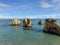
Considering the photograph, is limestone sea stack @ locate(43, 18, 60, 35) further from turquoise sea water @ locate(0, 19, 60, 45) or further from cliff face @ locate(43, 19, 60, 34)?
turquoise sea water @ locate(0, 19, 60, 45)

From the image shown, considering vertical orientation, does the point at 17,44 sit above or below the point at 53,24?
below

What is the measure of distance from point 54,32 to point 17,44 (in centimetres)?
1569

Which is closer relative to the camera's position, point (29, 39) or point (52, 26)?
point (29, 39)

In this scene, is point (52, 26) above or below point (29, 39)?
above

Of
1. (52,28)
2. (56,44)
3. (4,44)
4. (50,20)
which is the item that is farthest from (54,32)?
(4,44)

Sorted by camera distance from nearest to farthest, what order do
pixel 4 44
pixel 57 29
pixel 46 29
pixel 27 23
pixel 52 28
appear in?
pixel 4 44
pixel 57 29
pixel 52 28
pixel 46 29
pixel 27 23

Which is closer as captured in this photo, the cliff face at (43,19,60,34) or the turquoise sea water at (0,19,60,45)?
the turquoise sea water at (0,19,60,45)

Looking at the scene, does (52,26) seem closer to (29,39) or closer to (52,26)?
(52,26)

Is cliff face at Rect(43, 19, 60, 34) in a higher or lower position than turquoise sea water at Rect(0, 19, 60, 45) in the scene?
higher

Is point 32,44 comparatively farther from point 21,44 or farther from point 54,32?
point 54,32

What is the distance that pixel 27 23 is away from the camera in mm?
56500

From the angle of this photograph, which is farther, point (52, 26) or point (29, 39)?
point (52, 26)

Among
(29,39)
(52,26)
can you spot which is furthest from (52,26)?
(29,39)

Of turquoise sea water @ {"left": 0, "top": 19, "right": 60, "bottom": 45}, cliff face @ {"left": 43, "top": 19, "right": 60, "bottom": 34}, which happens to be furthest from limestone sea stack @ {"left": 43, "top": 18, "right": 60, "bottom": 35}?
turquoise sea water @ {"left": 0, "top": 19, "right": 60, "bottom": 45}
